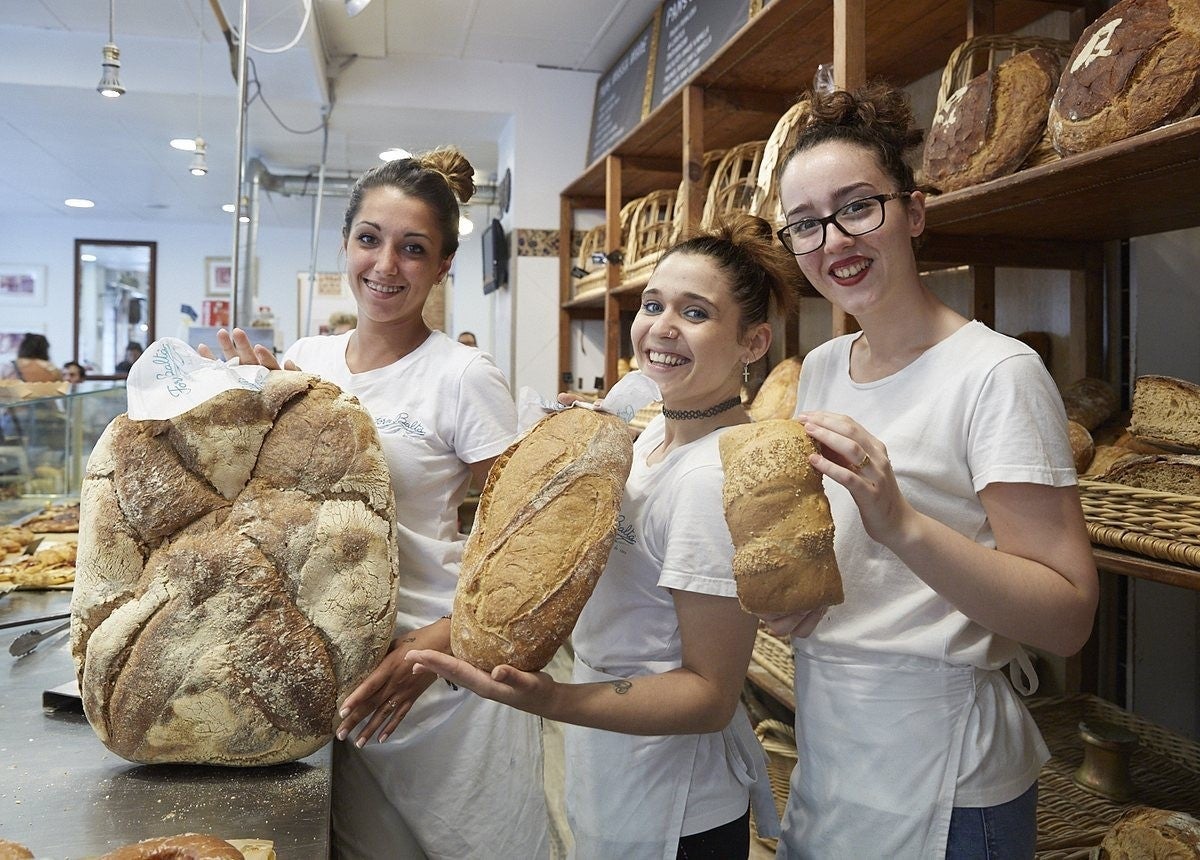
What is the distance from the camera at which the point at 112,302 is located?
991 cm

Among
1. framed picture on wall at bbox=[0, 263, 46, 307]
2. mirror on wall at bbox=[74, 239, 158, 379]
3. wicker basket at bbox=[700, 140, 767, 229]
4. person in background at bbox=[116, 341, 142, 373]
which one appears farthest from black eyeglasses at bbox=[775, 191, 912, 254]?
framed picture on wall at bbox=[0, 263, 46, 307]

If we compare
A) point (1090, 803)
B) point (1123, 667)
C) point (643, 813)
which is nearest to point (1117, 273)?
point (1123, 667)

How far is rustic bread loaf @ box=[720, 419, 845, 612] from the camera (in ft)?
3.14

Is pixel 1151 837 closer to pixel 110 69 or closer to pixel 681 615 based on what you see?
pixel 681 615

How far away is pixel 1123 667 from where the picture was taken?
214cm

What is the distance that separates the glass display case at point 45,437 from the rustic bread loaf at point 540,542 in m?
1.83

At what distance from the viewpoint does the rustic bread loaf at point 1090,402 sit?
184 cm

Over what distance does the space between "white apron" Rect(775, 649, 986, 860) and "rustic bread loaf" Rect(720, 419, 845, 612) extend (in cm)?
30

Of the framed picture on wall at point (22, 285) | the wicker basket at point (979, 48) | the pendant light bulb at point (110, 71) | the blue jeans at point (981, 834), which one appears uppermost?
the framed picture on wall at point (22, 285)

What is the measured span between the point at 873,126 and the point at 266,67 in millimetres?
4023

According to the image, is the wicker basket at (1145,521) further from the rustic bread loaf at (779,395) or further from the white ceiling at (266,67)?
the white ceiling at (266,67)

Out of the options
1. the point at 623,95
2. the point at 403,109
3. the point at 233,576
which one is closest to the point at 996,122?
the point at 233,576

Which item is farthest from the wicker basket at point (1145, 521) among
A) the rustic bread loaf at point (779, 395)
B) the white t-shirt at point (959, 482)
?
the rustic bread loaf at point (779, 395)

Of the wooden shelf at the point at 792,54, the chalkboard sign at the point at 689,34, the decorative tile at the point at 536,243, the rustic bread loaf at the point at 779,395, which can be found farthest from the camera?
the decorative tile at the point at 536,243
